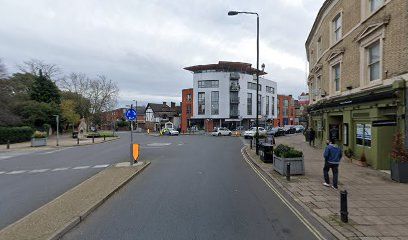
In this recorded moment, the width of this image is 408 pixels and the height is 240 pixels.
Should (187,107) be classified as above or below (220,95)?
below

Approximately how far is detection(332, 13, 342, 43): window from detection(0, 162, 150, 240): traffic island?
15533mm

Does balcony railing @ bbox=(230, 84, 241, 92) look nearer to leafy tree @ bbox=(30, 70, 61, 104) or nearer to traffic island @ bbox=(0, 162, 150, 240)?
leafy tree @ bbox=(30, 70, 61, 104)

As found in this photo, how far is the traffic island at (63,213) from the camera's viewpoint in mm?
5801

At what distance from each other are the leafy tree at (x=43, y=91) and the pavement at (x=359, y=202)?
47458 mm

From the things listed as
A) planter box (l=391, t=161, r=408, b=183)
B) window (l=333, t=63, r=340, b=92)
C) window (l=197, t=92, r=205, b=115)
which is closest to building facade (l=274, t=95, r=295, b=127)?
window (l=197, t=92, r=205, b=115)

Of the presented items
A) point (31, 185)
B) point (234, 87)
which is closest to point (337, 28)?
point (31, 185)

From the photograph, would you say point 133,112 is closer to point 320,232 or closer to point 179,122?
point 320,232

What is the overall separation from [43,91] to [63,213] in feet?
165

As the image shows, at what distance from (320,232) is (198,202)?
330 cm

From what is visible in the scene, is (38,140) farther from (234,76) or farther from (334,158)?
(234,76)

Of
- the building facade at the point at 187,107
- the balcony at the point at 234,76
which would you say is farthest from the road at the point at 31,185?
the balcony at the point at 234,76

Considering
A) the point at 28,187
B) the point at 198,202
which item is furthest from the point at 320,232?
the point at 28,187

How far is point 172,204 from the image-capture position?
821 cm

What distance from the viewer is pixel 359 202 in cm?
816
